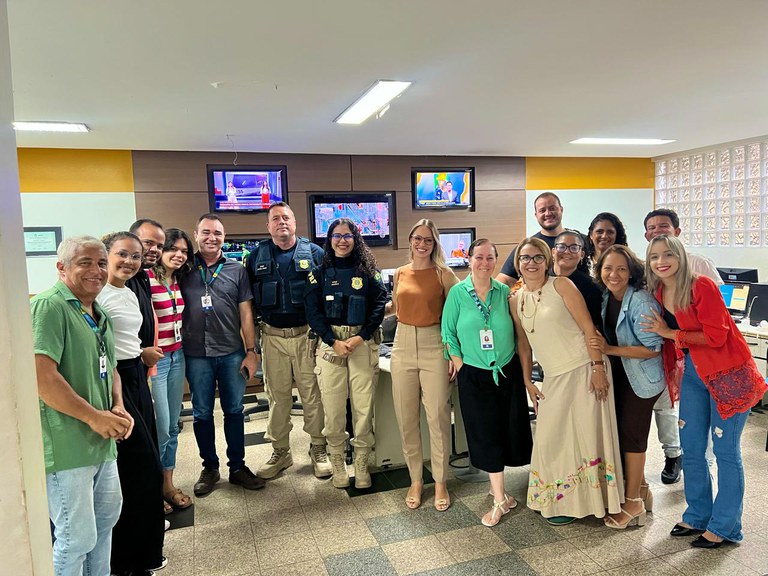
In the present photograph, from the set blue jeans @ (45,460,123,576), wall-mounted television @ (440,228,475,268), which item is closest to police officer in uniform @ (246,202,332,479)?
blue jeans @ (45,460,123,576)

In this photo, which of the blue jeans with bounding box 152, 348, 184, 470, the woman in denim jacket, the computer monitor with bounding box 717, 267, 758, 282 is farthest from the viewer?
the computer monitor with bounding box 717, 267, 758, 282

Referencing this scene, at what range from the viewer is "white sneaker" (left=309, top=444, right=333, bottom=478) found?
344 centimetres

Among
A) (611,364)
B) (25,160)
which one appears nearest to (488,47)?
(611,364)

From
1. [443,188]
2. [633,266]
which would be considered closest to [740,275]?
[443,188]

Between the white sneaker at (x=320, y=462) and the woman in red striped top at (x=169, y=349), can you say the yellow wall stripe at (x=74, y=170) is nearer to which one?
the woman in red striped top at (x=169, y=349)

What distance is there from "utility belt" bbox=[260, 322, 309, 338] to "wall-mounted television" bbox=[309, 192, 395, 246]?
9.15 feet

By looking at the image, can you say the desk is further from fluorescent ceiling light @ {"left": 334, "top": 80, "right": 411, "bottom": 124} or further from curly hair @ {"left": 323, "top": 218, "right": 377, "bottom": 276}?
fluorescent ceiling light @ {"left": 334, "top": 80, "right": 411, "bottom": 124}

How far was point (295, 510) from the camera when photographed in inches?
120

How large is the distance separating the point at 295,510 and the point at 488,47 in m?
2.85

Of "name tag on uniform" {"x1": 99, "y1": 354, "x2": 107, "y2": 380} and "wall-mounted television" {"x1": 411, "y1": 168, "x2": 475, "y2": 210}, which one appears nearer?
"name tag on uniform" {"x1": 99, "y1": 354, "x2": 107, "y2": 380}

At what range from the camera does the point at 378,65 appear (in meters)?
3.04

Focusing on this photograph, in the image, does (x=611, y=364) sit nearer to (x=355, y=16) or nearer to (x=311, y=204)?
(x=355, y=16)

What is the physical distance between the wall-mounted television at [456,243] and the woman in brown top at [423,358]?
12.0 ft

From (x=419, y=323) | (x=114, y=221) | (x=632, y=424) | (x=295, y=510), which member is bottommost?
(x=295, y=510)
